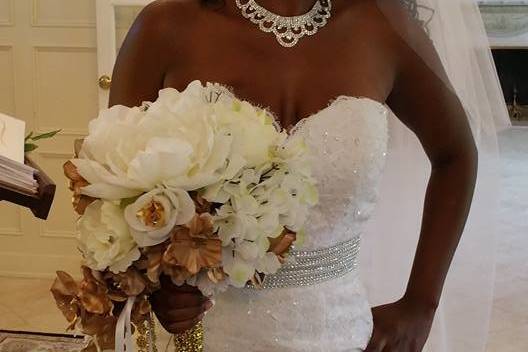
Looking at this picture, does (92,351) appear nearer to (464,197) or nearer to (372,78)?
(372,78)

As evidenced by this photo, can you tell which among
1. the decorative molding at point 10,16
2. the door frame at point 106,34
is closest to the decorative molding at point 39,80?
the decorative molding at point 10,16

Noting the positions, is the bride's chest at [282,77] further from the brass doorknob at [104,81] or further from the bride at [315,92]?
the brass doorknob at [104,81]

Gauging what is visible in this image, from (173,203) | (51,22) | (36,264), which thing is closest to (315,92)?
(173,203)

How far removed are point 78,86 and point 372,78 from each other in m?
2.59

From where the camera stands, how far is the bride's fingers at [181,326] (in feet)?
3.05

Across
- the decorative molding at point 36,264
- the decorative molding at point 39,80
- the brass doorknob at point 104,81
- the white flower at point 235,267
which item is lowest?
the decorative molding at point 36,264

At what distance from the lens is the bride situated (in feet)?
4.08

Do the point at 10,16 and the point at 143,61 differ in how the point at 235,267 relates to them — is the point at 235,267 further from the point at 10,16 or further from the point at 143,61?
the point at 10,16

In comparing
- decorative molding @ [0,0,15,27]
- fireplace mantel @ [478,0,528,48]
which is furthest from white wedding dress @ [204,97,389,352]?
fireplace mantel @ [478,0,528,48]

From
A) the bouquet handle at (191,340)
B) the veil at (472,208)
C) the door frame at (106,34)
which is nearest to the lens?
the bouquet handle at (191,340)

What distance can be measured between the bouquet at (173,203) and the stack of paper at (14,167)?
0.30m

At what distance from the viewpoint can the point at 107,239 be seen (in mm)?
829

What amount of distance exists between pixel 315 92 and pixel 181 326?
51 cm

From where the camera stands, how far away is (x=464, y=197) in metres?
1.48
